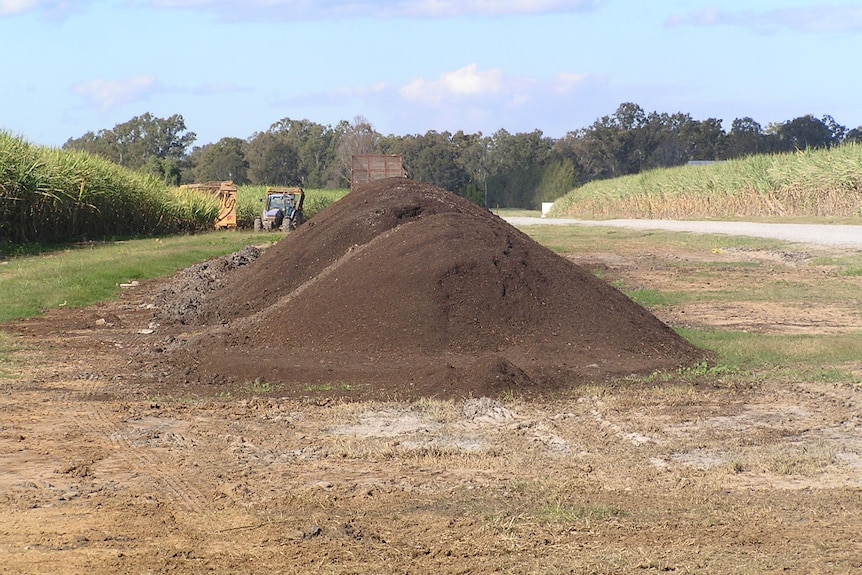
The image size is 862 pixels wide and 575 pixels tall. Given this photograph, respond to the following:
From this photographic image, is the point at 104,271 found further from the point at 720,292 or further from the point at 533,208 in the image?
the point at 533,208

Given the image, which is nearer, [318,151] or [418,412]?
[418,412]

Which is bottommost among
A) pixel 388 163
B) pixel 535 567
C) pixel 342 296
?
pixel 535 567

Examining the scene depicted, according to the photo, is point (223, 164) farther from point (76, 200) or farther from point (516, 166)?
point (76, 200)

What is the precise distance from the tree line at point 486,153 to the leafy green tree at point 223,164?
0.09 metres

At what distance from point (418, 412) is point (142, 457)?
2.22 metres

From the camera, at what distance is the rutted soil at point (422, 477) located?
15.5 feet

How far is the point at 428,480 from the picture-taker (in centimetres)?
599

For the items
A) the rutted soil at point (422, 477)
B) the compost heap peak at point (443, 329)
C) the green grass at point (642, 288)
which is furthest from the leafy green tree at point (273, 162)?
the rutted soil at point (422, 477)

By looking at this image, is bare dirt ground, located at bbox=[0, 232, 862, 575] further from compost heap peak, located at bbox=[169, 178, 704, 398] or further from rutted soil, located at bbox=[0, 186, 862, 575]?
compost heap peak, located at bbox=[169, 178, 704, 398]

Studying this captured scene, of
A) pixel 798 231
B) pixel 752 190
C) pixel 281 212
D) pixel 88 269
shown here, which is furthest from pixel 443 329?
pixel 752 190

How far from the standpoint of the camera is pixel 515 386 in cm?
842

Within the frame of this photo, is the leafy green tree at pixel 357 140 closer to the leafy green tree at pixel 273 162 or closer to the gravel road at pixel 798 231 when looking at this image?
the leafy green tree at pixel 273 162

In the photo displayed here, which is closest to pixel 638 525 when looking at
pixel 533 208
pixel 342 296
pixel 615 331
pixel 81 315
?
pixel 615 331

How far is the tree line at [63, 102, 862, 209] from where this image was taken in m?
90.2
